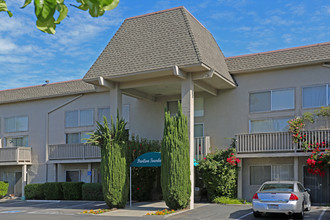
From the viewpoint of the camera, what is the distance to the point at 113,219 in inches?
685

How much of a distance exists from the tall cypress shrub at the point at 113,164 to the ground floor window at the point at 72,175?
9418mm

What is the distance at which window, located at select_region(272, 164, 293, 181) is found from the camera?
2223 centimetres

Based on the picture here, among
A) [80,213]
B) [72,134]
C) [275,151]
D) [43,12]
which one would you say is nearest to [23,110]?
[72,134]

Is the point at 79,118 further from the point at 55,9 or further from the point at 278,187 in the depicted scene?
the point at 55,9

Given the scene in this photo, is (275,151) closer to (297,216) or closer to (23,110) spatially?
(297,216)

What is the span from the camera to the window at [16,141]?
31.7 meters

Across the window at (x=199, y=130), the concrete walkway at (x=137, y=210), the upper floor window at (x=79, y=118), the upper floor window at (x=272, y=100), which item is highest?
the upper floor window at (x=272, y=100)

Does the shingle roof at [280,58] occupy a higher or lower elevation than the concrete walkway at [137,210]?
higher

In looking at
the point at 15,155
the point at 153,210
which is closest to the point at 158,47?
the point at 153,210

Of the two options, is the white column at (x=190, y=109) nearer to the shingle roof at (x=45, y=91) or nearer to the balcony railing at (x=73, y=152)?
the balcony railing at (x=73, y=152)

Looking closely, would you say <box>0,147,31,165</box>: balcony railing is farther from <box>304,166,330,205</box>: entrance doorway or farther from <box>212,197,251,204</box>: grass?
→ <box>304,166,330,205</box>: entrance doorway

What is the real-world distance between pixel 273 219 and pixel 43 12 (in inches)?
577

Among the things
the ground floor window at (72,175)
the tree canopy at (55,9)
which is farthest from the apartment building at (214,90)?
Result: the tree canopy at (55,9)

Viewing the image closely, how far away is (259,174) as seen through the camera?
23.0 m
